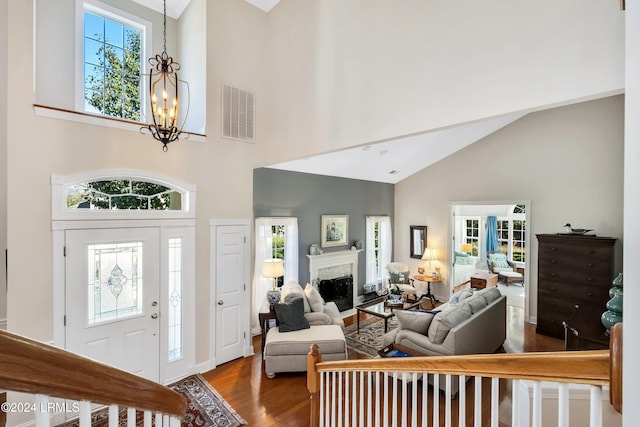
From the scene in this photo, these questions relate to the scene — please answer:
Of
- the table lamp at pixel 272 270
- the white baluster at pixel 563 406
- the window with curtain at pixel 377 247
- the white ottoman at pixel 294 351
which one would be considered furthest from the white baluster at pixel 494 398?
the window with curtain at pixel 377 247

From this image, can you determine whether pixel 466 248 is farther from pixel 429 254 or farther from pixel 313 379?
pixel 313 379

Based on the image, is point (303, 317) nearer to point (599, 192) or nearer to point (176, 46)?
point (176, 46)

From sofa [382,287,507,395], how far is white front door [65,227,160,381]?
124 inches

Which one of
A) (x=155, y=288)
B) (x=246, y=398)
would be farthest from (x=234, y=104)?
(x=246, y=398)

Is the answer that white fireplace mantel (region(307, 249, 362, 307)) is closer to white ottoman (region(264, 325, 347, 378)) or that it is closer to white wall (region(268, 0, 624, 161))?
white ottoman (region(264, 325, 347, 378))

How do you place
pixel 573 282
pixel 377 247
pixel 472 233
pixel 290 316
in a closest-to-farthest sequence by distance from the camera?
pixel 290 316 → pixel 573 282 → pixel 377 247 → pixel 472 233

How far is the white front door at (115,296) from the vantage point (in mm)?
3186

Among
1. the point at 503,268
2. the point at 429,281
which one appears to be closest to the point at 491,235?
the point at 503,268

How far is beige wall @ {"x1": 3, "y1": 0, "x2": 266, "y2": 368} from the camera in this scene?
2807 millimetres

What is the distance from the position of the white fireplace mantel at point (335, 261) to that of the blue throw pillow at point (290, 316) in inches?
63.7

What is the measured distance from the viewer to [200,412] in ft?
10.8

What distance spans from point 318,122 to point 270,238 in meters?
2.50

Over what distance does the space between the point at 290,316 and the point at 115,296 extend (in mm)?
2195

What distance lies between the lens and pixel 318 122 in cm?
379
